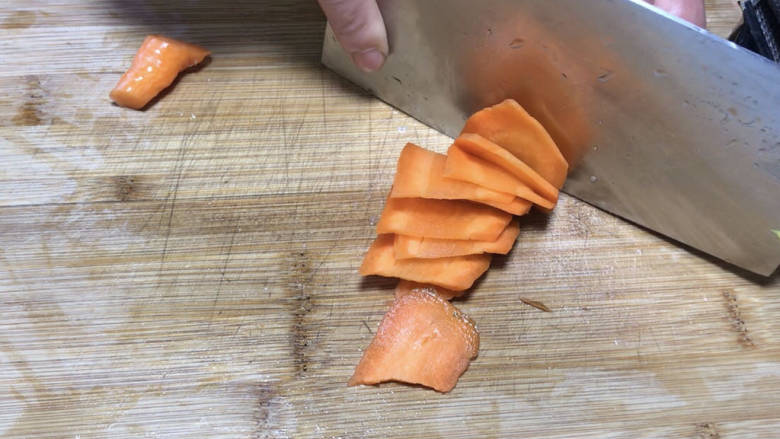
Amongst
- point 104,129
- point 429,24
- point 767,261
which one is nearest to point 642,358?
point 767,261

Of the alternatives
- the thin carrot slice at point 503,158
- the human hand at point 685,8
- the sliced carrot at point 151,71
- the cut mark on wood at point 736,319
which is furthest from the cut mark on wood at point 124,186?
the cut mark on wood at point 736,319

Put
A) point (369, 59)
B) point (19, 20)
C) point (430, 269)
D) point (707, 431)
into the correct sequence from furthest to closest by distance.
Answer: point (19, 20)
point (369, 59)
point (430, 269)
point (707, 431)

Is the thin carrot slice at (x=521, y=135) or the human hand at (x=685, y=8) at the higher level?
the human hand at (x=685, y=8)

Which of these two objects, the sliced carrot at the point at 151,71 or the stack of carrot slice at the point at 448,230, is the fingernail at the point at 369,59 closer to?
the stack of carrot slice at the point at 448,230

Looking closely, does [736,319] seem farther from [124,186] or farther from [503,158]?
[124,186]

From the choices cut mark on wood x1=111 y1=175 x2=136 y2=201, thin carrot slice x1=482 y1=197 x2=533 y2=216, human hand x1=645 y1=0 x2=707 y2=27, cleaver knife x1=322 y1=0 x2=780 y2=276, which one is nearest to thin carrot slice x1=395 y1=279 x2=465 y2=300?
thin carrot slice x1=482 y1=197 x2=533 y2=216

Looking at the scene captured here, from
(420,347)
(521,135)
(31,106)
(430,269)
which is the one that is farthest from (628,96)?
(31,106)
